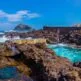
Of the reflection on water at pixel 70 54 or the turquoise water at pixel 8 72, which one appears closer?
the turquoise water at pixel 8 72

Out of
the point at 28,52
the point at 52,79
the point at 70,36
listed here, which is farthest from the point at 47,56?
the point at 70,36

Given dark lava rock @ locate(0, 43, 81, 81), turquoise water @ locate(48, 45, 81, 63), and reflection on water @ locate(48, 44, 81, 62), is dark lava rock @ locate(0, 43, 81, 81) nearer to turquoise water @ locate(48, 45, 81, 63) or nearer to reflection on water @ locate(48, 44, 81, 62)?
turquoise water @ locate(48, 45, 81, 63)

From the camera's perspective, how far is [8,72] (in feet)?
60.1

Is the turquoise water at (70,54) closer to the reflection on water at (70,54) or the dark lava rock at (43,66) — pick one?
the reflection on water at (70,54)

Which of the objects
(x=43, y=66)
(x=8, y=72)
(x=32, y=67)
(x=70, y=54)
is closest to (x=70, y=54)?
(x=70, y=54)

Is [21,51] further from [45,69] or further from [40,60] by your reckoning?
[45,69]

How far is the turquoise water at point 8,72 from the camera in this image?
56.8 feet

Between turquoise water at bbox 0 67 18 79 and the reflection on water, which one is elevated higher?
the reflection on water

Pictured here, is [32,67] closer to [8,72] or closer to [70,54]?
[8,72]

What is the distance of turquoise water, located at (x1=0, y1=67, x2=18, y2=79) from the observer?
17312mm

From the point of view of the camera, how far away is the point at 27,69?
19188 millimetres

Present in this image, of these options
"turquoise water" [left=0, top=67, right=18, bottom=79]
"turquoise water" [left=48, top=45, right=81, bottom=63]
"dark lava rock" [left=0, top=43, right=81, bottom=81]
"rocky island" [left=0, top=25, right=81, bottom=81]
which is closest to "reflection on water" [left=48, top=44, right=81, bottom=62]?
"turquoise water" [left=48, top=45, right=81, bottom=63]

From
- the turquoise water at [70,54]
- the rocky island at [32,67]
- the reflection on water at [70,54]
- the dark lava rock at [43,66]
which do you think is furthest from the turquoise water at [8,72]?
the reflection on water at [70,54]

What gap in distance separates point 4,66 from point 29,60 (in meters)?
1.76
